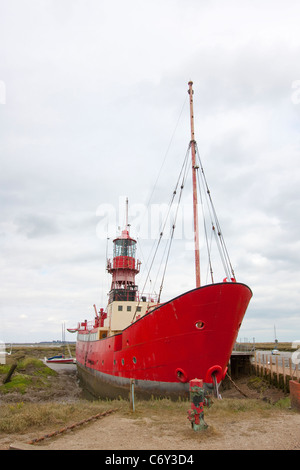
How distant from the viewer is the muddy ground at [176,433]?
23.0 feet

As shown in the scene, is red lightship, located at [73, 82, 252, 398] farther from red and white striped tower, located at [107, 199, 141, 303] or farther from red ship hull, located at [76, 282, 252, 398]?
red and white striped tower, located at [107, 199, 141, 303]

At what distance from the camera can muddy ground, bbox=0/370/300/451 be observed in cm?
702

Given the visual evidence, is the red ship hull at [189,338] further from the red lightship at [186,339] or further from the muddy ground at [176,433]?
the muddy ground at [176,433]

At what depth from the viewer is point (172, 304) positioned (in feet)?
45.5

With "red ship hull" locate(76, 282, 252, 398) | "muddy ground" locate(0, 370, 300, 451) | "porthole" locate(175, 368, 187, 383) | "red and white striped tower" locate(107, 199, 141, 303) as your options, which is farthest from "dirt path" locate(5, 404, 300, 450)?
"red and white striped tower" locate(107, 199, 141, 303)

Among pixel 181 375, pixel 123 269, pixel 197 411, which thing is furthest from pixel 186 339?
pixel 123 269

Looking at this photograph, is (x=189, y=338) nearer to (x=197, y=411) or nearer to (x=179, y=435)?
(x=197, y=411)

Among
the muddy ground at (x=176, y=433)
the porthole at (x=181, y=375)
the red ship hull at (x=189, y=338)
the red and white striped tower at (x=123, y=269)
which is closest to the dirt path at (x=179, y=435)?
the muddy ground at (x=176, y=433)

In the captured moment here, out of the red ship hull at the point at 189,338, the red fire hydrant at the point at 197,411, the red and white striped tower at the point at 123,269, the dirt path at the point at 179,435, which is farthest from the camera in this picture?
the red and white striped tower at the point at 123,269

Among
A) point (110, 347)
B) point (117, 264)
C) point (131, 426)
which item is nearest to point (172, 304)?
point (131, 426)

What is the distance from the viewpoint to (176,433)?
7.97 metres

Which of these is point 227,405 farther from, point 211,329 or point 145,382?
point 145,382

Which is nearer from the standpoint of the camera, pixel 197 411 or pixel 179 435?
pixel 179 435
